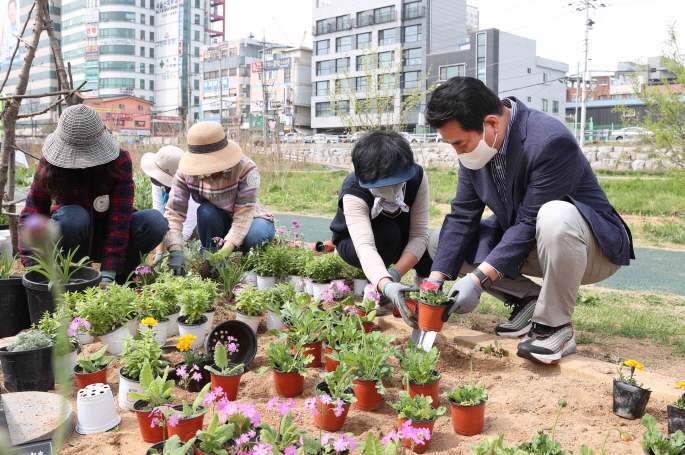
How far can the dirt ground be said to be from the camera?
1791 millimetres

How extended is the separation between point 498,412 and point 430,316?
1.50ft

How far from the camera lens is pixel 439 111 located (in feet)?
7.80

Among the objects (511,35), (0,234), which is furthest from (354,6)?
(0,234)

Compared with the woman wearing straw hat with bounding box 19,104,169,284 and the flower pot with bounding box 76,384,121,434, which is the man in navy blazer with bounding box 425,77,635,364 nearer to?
the flower pot with bounding box 76,384,121,434

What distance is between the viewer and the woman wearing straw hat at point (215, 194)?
3.51 m

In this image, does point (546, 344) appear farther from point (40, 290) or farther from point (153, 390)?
point (40, 290)

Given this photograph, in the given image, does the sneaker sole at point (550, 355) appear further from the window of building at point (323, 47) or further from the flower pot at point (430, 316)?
the window of building at point (323, 47)

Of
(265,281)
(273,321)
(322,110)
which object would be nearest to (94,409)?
(273,321)

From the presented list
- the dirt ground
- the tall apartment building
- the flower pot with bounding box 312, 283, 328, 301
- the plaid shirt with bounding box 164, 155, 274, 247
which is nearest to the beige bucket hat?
the plaid shirt with bounding box 164, 155, 274, 247

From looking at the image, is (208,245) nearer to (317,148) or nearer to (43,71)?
(317,148)

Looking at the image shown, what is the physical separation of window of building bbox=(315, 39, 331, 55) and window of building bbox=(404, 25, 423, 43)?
8699 millimetres

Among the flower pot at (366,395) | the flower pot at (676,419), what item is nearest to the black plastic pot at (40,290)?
the flower pot at (366,395)

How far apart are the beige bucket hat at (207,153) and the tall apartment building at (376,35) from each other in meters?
39.9

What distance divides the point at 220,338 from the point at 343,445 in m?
1.12
